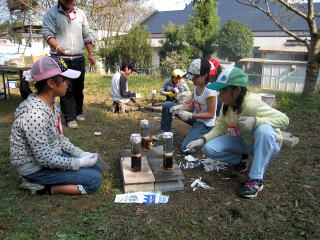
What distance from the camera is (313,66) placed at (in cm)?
593

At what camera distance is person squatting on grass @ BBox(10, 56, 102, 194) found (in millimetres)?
2289

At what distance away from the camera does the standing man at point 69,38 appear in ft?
14.3

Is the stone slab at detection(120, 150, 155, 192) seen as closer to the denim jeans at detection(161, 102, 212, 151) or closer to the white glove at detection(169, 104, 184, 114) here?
the denim jeans at detection(161, 102, 212, 151)

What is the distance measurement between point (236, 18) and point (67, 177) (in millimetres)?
23260

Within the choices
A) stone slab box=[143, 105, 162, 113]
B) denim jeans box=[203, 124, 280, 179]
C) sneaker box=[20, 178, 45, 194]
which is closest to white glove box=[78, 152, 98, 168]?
sneaker box=[20, 178, 45, 194]

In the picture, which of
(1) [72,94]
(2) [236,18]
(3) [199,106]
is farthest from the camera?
(2) [236,18]

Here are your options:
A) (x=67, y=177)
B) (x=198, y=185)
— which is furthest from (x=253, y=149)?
(x=67, y=177)

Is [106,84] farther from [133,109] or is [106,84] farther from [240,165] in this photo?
[240,165]

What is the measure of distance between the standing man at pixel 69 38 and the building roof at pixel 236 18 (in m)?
16.5

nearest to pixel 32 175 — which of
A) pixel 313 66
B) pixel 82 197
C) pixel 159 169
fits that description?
pixel 82 197

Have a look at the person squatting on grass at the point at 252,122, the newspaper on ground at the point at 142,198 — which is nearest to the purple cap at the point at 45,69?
the newspaper on ground at the point at 142,198

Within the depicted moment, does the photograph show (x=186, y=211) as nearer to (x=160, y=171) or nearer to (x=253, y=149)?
(x=160, y=171)

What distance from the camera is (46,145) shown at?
234cm

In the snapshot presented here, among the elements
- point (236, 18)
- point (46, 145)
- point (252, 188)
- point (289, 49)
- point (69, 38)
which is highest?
point (236, 18)
